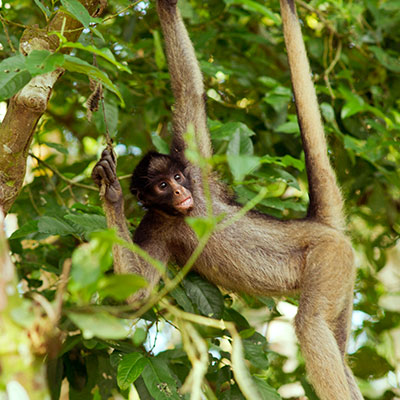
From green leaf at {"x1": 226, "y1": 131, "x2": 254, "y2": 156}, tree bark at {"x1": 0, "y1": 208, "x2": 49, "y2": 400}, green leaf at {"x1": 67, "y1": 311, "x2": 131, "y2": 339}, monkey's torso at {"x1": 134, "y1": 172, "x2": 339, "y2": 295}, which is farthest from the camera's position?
monkey's torso at {"x1": 134, "y1": 172, "x2": 339, "y2": 295}

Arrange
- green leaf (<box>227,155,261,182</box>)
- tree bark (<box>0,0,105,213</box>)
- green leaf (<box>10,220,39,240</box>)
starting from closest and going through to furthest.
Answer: green leaf (<box>227,155,261,182</box>) → tree bark (<box>0,0,105,213</box>) → green leaf (<box>10,220,39,240</box>)

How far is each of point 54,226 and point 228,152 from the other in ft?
4.78

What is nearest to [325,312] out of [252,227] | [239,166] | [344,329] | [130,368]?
[344,329]

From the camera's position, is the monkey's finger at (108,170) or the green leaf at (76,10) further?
the monkey's finger at (108,170)

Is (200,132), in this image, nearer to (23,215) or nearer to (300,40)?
(300,40)

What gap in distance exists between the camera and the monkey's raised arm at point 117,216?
4180 mm

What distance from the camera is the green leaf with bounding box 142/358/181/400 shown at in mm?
3398

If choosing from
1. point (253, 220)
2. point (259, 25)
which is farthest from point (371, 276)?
point (259, 25)

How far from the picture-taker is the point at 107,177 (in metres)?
4.26

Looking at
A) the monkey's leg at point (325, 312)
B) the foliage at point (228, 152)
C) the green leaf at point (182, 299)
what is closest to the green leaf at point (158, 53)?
the foliage at point (228, 152)

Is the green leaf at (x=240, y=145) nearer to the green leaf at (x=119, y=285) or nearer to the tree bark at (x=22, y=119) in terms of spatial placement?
the tree bark at (x=22, y=119)

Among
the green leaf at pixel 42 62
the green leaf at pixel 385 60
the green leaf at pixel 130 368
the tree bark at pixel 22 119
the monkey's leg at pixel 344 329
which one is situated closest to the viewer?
the green leaf at pixel 42 62

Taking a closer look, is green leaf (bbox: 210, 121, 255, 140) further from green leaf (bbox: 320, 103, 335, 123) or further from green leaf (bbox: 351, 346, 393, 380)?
green leaf (bbox: 351, 346, 393, 380)

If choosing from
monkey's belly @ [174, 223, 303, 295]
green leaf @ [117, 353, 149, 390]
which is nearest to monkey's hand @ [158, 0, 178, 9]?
monkey's belly @ [174, 223, 303, 295]
